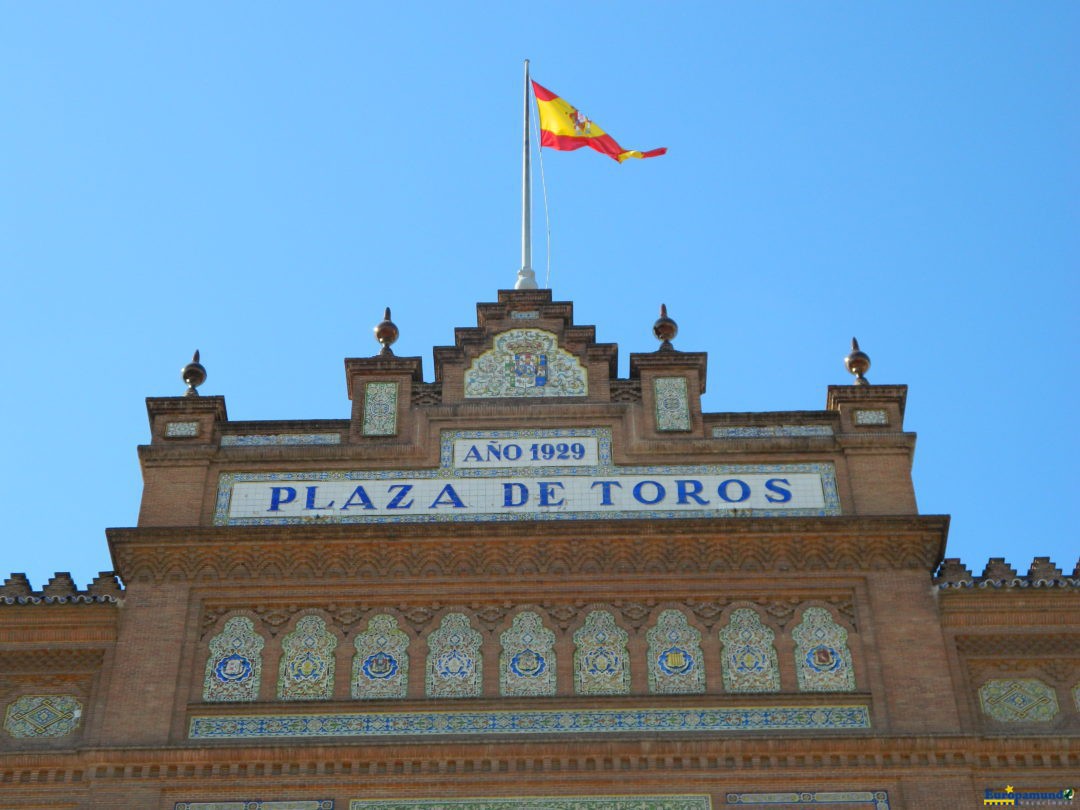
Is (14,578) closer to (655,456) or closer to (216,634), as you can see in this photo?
(216,634)

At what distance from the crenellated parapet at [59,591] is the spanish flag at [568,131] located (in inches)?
372

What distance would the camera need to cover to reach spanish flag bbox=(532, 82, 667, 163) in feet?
83.9

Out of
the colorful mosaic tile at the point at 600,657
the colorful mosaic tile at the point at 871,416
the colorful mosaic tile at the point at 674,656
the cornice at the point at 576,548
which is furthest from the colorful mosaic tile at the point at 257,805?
the colorful mosaic tile at the point at 871,416

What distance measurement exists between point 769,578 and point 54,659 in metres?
7.53

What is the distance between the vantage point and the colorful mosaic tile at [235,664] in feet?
61.2

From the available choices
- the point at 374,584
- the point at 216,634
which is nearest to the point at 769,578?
the point at 374,584

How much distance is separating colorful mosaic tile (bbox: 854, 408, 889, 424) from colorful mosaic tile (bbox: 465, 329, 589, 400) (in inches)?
123

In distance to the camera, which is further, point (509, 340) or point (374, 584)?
point (509, 340)

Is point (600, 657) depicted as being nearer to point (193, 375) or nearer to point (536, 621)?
point (536, 621)

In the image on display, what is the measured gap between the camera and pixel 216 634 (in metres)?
19.2

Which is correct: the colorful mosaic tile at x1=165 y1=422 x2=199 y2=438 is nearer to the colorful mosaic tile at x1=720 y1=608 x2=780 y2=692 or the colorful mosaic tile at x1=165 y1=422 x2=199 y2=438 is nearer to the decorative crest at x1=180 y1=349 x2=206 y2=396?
the decorative crest at x1=180 y1=349 x2=206 y2=396

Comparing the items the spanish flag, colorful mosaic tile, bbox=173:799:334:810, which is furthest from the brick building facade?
the spanish flag

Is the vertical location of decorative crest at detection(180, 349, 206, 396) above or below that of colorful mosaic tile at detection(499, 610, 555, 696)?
above

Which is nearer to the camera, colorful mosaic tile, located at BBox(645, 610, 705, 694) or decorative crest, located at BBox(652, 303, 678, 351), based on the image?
colorful mosaic tile, located at BBox(645, 610, 705, 694)
